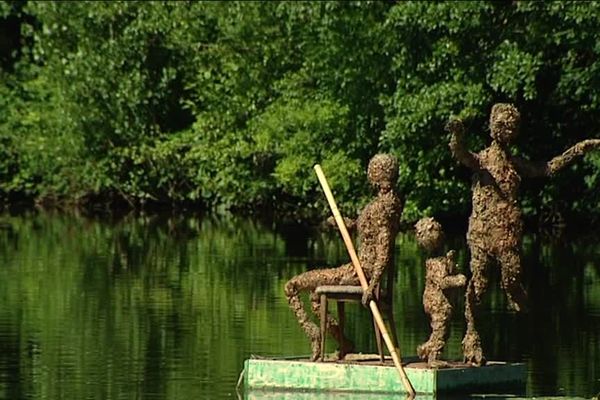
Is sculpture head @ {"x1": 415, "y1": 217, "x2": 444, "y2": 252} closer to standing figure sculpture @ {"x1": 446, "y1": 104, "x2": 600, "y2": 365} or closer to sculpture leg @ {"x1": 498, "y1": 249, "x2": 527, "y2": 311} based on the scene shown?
standing figure sculpture @ {"x1": 446, "y1": 104, "x2": 600, "y2": 365}

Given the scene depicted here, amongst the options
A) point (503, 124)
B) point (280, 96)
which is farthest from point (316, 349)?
point (280, 96)

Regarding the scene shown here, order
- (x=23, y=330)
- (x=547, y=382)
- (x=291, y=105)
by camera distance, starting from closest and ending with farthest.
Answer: (x=547, y=382), (x=23, y=330), (x=291, y=105)

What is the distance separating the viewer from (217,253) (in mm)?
35656

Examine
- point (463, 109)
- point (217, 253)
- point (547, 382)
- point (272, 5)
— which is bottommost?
point (547, 382)

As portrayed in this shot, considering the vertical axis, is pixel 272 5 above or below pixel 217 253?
above

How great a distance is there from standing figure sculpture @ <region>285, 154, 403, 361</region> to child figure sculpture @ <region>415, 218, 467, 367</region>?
29 centimetres

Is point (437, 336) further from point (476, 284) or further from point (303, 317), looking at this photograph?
point (303, 317)

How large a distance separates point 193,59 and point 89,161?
3736mm

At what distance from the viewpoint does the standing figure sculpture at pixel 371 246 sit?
1784 centimetres

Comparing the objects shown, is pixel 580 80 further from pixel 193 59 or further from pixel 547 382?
pixel 547 382

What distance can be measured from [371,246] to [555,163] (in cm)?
175

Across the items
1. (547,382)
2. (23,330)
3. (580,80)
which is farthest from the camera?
(580,80)

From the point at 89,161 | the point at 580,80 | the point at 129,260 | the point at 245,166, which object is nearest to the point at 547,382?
the point at 129,260

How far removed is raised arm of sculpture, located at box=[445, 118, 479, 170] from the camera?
56.8 feet
